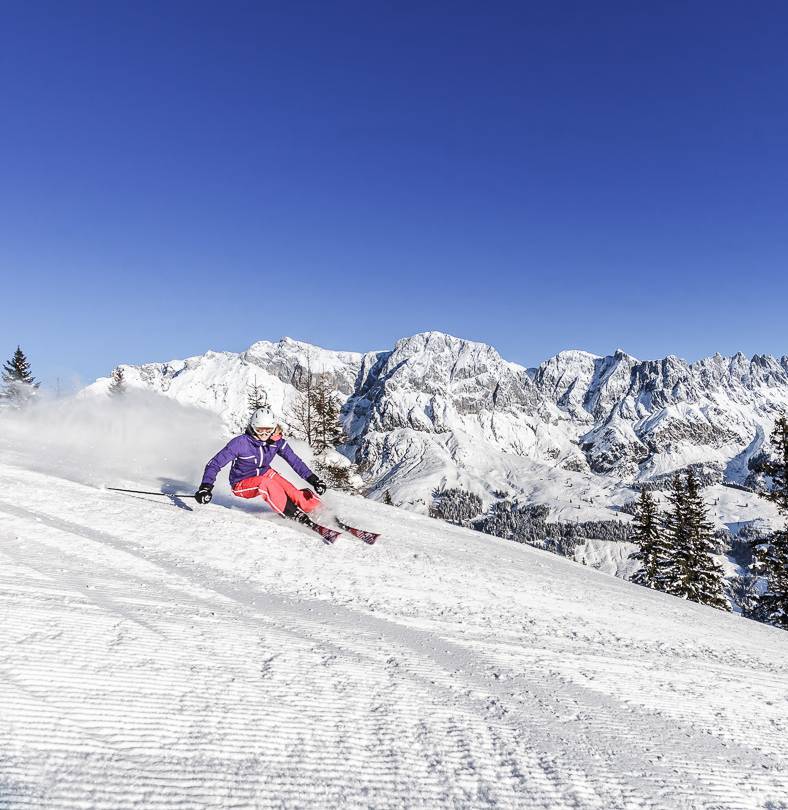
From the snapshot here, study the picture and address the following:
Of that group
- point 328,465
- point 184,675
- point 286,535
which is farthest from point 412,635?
point 328,465

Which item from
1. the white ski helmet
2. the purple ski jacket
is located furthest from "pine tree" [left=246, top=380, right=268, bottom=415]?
the purple ski jacket

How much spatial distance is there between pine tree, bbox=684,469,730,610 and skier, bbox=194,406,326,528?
28.2 meters

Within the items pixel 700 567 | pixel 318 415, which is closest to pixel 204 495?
pixel 318 415

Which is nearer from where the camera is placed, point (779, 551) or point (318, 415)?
point (779, 551)

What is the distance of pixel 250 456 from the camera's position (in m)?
11.7

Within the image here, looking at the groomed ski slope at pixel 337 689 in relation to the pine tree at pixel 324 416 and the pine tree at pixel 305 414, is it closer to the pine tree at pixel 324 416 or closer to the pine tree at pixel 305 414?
the pine tree at pixel 324 416

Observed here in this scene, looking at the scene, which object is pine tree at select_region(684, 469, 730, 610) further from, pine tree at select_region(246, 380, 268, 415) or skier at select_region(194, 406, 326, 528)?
skier at select_region(194, 406, 326, 528)

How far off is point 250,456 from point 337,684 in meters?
7.73

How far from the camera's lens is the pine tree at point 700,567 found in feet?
101

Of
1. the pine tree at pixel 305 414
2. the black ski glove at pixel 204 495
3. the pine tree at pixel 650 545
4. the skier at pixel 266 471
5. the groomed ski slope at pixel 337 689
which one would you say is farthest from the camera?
the pine tree at pixel 305 414

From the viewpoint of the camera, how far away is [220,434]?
71.2ft

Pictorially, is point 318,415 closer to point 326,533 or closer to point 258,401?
point 258,401

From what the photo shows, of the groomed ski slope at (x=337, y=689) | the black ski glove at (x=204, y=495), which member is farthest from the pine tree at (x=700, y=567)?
the black ski glove at (x=204, y=495)

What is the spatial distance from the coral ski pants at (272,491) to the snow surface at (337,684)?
4.40ft
